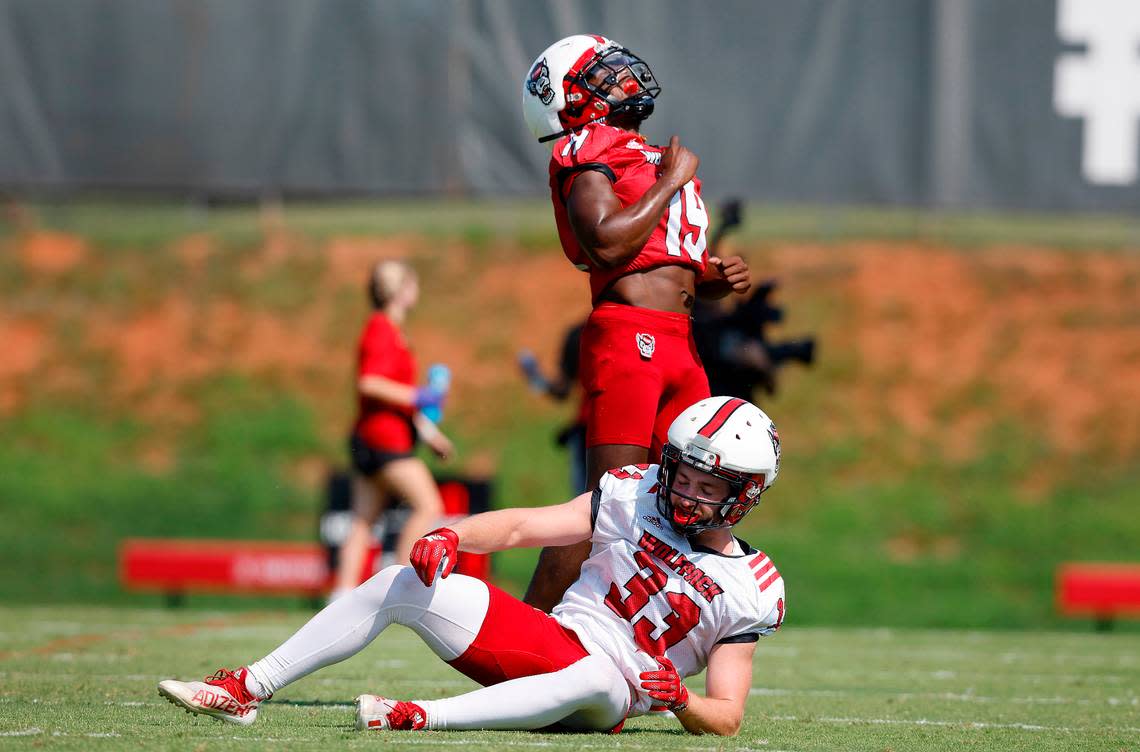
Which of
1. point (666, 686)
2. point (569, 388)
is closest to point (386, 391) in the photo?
point (569, 388)

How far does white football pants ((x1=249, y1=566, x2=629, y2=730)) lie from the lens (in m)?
3.97

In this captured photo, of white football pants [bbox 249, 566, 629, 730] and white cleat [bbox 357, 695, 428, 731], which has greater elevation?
white football pants [bbox 249, 566, 629, 730]

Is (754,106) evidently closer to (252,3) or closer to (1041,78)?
(1041,78)

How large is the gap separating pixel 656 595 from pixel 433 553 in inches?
28.0

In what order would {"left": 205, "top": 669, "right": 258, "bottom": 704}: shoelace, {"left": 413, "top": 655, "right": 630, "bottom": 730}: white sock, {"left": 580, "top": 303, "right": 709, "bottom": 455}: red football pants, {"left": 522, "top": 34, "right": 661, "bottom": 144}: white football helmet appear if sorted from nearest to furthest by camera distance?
{"left": 413, "top": 655, "right": 630, "bottom": 730}: white sock
{"left": 205, "top": 669, "right": 258, "bottom": 704}: shoelace
{"left": 580, "top": 303, "right": 709, "bottom": 455}: red football pants
{"left": 522, "top": 34, "right": 661, "bottom": 144}: white football helmet

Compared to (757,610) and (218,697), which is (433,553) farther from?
(757,610)

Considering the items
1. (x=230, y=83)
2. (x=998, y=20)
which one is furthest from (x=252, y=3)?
(x=998, y=20)

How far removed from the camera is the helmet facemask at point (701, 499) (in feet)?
13.3

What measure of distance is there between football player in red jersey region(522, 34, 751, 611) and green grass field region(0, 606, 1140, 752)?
0.93 meters

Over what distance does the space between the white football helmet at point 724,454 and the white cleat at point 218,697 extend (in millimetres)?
1241

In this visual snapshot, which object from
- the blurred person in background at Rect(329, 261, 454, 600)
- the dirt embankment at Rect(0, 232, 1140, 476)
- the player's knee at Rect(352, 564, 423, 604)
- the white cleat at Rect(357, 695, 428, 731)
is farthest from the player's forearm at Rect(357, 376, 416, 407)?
the dirt embankment at Rect(0, 232, 1140, 476)

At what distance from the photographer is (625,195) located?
5.19 metres

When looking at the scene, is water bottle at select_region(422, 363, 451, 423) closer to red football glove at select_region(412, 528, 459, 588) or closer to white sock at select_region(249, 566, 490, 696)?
white sock at select_region(249, 566, 490, 696)

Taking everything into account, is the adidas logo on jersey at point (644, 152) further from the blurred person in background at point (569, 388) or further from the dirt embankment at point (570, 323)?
the dirt embankment at point (570, 323)
